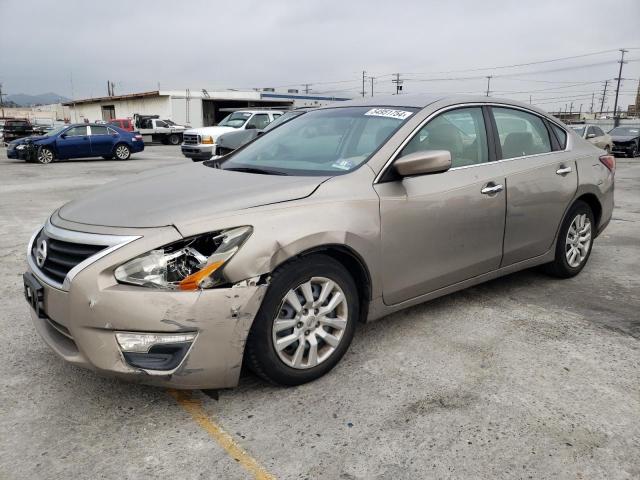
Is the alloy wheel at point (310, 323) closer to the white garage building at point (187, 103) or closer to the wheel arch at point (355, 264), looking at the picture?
the wheel arch at point (355, 264)

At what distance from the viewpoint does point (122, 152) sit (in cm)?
1997

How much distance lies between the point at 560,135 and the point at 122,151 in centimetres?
1816

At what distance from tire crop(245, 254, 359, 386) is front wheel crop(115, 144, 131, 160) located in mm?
18786

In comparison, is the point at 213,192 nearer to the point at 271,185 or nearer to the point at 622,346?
the point at 271,185

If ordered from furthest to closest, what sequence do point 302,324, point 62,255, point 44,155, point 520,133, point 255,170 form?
point 44,155 < point 520,133 < point 255,170 < point 302,324 < point 62,255

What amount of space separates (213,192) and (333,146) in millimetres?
969

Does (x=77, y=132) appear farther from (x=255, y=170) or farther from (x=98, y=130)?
(x=255, y=170)

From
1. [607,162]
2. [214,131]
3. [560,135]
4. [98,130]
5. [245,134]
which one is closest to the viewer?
[560,135]

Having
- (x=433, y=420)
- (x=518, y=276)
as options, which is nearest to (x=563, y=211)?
(x=518, y=276)

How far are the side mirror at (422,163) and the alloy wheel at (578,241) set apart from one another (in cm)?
205

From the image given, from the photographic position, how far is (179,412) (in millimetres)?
2662

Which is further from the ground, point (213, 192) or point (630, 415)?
point (213, 192)

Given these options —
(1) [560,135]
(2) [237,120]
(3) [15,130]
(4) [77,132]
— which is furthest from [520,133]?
(3) [15,130]

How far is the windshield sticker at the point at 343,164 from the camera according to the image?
10.5ft
